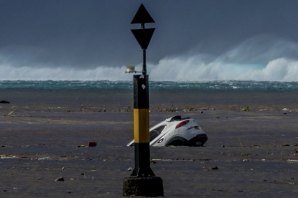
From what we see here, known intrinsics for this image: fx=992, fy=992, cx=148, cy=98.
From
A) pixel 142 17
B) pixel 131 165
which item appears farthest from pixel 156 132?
pixel 142 17

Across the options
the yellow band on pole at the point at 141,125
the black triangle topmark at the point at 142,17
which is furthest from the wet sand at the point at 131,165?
the black triangle topmark at the point at 142,17

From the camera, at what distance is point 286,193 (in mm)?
15758

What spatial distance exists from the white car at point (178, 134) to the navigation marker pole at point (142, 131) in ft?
44.3

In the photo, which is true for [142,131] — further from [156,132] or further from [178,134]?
[156,132]

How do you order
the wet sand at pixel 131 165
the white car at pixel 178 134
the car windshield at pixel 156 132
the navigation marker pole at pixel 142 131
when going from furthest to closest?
the car windshield at pixel 156 132, the white car at pixel 178 134, the wet sand at pixel 131 165, the navigation marker pole at pixel 142 131

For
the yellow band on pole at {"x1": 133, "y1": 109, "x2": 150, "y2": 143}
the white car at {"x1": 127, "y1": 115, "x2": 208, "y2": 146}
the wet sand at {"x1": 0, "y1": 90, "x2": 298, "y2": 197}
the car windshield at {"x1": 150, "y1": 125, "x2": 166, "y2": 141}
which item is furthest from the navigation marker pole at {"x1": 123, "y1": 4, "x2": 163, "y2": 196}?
the car windshield at {"x1": 150, "y1": 125, "x2": 166, "y2": 141}

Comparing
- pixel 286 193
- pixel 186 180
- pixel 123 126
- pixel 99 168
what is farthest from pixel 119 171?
pixel 123 126

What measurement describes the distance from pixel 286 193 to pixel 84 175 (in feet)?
15.1

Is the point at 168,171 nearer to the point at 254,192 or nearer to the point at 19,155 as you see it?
the point at 254,192

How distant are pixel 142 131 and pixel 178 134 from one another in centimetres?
1397

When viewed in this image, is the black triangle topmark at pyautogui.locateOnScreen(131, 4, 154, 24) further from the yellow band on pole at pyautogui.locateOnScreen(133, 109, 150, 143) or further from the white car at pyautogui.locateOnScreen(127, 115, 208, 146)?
the white car at pyautogui.locateOnScreen(127, 115, 208, 146)

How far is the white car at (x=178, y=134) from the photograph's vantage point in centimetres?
2838

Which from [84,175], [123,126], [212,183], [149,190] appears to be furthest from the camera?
[123,126]

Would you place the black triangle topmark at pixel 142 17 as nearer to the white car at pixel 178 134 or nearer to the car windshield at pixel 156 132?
the white car at pixel 178 134
